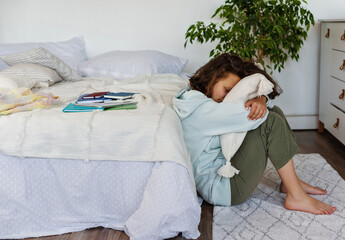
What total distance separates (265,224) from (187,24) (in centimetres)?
207

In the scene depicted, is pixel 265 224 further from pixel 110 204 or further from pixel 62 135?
pixel 62 135

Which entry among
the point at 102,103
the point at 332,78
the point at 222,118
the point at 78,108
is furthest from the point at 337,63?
the point at 78,108

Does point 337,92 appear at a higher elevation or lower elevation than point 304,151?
higher

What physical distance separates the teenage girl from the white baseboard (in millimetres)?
1660

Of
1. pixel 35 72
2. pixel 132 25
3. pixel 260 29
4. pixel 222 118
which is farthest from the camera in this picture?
pixel 132 25

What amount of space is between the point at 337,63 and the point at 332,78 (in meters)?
0.15

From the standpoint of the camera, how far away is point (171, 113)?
1980 millimetres

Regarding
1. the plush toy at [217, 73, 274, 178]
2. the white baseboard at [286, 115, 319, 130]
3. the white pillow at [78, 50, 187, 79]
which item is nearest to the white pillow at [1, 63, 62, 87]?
the white pillow at [78, 50, 187, 79]

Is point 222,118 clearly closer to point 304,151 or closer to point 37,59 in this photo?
point 304,151

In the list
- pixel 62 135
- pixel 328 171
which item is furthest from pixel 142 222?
pixel 328 171

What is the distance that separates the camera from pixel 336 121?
311 centimetres

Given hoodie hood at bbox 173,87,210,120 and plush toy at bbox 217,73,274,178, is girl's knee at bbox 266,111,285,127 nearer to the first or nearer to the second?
plush toy at bbox 217,73,274,178

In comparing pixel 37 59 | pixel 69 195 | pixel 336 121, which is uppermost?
pixel 37 59

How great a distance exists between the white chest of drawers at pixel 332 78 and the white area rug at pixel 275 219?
79 cm
